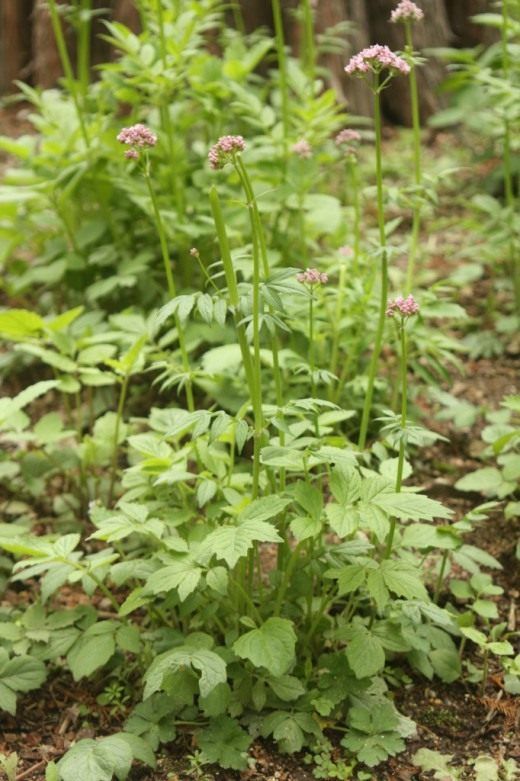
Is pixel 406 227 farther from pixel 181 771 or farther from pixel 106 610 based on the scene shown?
pixel 181 771

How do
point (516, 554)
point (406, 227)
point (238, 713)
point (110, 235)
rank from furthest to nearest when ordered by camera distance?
point (406, 227), point (110, 235), point (516, 554), point (238, 713)

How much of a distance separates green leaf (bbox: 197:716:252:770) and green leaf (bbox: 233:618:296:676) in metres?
0.23

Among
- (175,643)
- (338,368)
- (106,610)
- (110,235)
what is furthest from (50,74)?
(175,643)

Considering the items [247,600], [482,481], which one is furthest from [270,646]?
[482,481]

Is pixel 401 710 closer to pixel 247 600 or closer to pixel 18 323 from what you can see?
pixel 247 600

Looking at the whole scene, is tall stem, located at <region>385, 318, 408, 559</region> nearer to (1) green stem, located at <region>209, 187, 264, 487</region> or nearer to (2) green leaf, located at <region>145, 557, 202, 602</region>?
(1) green stem, located at <region>209, 187, 264, 487</region>

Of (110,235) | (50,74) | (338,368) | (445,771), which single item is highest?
(50,74)

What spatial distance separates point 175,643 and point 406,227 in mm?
2887

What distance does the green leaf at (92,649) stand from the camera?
2156 millimetres

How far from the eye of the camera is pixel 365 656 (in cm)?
208

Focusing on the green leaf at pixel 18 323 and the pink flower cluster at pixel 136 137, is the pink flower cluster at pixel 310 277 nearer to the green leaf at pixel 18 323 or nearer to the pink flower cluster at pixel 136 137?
the pink flower cluster at pixel 136 137

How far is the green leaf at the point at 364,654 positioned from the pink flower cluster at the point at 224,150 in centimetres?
116

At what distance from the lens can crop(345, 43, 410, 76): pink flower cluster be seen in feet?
6.04

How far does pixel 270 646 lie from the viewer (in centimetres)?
199
